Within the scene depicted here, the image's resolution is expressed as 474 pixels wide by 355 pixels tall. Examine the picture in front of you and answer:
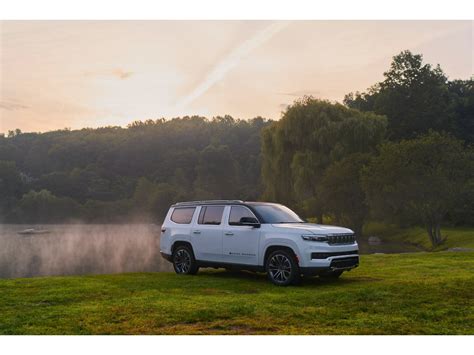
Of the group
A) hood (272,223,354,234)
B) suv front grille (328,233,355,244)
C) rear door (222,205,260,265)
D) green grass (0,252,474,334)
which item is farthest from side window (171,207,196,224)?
suv front grille (328,233,355,244)

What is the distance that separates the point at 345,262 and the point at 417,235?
37.8m

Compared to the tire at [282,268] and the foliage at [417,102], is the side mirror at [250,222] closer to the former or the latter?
the tire at [282,268]

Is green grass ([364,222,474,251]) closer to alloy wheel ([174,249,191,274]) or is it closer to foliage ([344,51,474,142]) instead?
foliage ([344,51,474,142])

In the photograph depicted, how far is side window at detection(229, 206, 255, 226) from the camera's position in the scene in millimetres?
13898

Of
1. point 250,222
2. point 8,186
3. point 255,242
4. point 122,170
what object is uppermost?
point 122,170

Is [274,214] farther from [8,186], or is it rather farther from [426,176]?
[8,186]

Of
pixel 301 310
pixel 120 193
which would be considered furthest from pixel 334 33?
pixel 120 193

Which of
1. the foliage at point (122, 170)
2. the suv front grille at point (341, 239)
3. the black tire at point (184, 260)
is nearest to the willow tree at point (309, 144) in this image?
the black tire at point (184, 260)

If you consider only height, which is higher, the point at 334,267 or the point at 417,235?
the point at 334,267

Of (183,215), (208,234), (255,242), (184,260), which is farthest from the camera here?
(183,215)

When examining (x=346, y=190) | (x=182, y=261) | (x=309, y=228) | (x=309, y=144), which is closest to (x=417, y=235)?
(x=346, y=190)

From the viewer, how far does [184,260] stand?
597 inches

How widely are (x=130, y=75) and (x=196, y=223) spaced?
4505cm

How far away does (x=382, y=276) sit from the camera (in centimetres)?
1450
